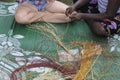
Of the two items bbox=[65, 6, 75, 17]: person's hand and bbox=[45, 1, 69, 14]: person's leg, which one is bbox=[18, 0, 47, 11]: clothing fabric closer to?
bbox=[45, 1, 69, 14]: person's leg

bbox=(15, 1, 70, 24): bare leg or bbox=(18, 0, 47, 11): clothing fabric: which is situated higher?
bbox=(18, 0, 47, 11): clothing fabric

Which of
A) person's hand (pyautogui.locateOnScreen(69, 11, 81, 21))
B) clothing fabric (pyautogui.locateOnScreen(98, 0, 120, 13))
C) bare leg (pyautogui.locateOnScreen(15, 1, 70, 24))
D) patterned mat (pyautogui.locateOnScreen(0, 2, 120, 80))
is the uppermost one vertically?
clothing fabric (pyautogui.locateOnScreen(98, 0, 120, 13))

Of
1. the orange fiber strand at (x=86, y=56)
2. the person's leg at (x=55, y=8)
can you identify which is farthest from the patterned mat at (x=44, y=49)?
the person's leg at (x=55, y=8)

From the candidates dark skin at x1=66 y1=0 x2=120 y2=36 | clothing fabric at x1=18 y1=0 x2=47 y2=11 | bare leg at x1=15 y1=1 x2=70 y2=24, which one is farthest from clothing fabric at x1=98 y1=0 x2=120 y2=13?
clothing fabric at x1=18 y1=0 x2=47 y2=11

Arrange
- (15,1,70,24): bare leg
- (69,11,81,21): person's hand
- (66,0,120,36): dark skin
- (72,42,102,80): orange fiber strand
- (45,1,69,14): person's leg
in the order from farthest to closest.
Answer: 1. (45,1,69,14): person's leg
2. (15,1,70,24): bare leg
3. (69,11,81,21): person's hand
4. (66,0,120,36): dark skin
5. (72,42,102,80): orange fiber strand

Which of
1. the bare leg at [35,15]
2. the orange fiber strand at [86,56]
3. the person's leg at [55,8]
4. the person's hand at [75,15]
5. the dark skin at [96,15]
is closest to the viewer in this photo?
the orange fiber strand at [86,56]

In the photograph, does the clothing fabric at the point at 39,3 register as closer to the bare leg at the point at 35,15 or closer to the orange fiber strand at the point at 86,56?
the bare leg at the point at 35,15

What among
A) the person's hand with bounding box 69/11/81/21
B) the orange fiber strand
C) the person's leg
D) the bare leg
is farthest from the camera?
the person's leg

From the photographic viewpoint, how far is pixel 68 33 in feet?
8.51

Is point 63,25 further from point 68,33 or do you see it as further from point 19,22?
point 19,22

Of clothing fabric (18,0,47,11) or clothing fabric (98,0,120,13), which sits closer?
clothing fabric (98,0,120,13)

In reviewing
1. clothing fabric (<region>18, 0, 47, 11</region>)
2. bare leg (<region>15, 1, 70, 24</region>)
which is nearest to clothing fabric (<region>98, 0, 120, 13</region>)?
bare leg (<region>15, 1, 70, 24</region>)

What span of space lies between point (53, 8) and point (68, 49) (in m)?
0.50

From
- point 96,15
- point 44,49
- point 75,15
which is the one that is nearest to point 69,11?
point 75,15
